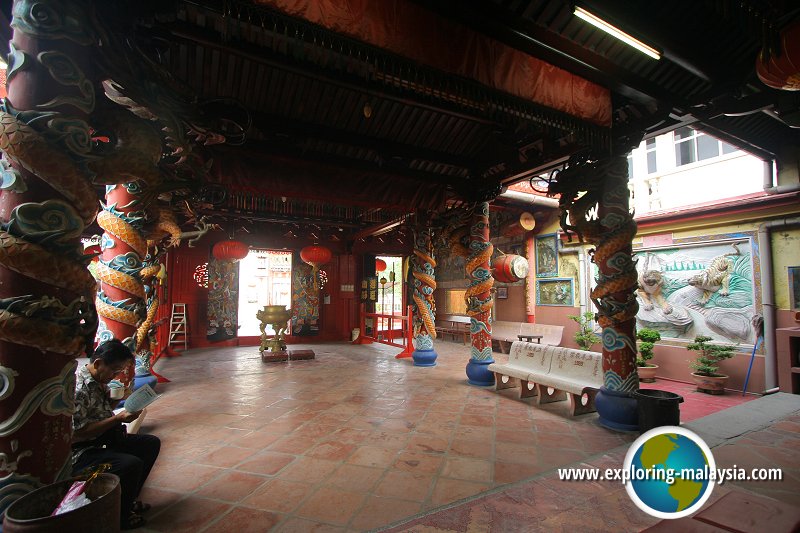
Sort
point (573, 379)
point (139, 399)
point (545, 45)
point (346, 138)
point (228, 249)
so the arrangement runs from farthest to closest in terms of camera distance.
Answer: point (228, 249) < point (573, 379) < point (346, 138) < point (545, 45) < point (139, 399)

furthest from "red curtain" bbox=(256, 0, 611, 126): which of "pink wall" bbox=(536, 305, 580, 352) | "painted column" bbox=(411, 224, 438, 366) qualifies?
"pink wall" bbox=(536, 305, 580, 352)

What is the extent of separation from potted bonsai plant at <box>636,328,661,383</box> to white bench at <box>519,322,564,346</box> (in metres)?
1.95

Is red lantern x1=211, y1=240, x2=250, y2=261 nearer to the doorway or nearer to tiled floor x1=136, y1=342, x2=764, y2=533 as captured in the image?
the doorway

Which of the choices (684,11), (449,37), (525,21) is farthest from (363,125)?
(684,11)

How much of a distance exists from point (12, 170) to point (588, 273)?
9.00 meters

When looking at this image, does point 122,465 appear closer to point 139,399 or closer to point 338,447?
point 139,399

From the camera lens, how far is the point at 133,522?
2.27m

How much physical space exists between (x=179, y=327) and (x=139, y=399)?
9071 millimetres

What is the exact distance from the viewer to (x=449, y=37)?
2.62 metres

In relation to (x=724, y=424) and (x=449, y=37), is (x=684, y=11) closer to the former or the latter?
(x=449, y=37)

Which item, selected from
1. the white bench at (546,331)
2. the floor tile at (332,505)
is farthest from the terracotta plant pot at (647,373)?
the floor tile at (332,505)

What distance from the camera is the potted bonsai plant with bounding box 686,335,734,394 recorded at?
5801 mm

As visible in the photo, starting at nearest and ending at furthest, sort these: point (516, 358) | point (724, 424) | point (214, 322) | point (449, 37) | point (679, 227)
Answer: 1. point (449, 37)
2. point (724, 424)
3. point (516, 358)
4. point (679, 227)
5. point (214, 322)

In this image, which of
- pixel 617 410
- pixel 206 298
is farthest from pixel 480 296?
pixel 206 298
